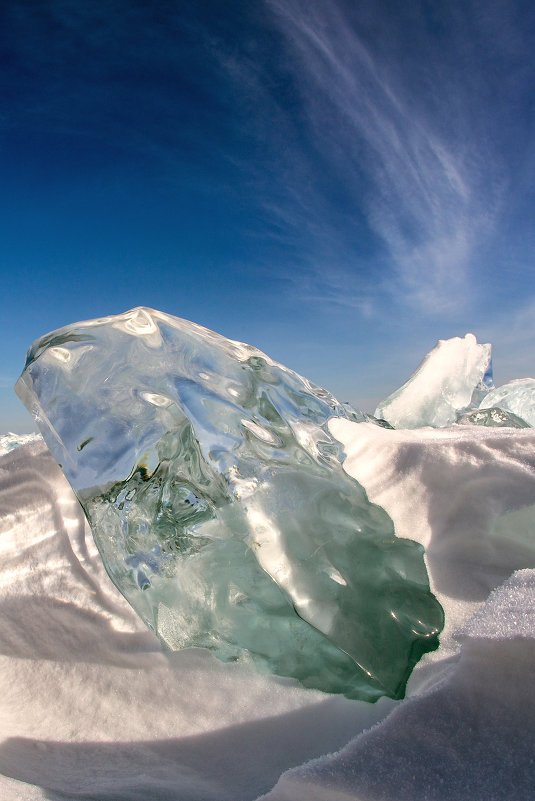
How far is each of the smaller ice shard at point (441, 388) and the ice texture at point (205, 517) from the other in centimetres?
339

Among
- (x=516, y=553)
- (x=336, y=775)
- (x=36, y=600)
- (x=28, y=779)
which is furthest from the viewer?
(x=36, y=600)

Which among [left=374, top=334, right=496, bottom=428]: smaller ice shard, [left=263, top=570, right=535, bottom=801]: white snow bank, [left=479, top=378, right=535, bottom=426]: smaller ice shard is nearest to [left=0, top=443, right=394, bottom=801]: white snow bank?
[left=263, top=570, right=535, bottom=801]: white snow bank

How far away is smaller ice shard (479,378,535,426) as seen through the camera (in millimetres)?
5008

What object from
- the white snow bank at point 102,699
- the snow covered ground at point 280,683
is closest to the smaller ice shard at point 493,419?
the snow covered ground at point 280,683

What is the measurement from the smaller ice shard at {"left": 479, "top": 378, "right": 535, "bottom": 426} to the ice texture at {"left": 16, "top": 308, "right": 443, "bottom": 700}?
14.0ft

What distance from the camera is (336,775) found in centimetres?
64

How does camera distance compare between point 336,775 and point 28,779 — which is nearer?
point 336,775

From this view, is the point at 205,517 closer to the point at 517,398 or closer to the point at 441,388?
the point at 441,388

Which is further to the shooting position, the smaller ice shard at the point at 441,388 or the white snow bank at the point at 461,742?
the smaller ice shard at the point at 441,388

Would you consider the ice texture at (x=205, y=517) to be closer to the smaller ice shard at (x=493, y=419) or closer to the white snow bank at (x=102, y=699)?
the white snow bank at (x=102, y=699)

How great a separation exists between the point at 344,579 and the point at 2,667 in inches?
36.6

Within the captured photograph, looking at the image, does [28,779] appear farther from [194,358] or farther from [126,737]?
[194,358]

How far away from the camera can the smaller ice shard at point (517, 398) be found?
5008 mm

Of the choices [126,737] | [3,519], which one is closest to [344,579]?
[126,737]
